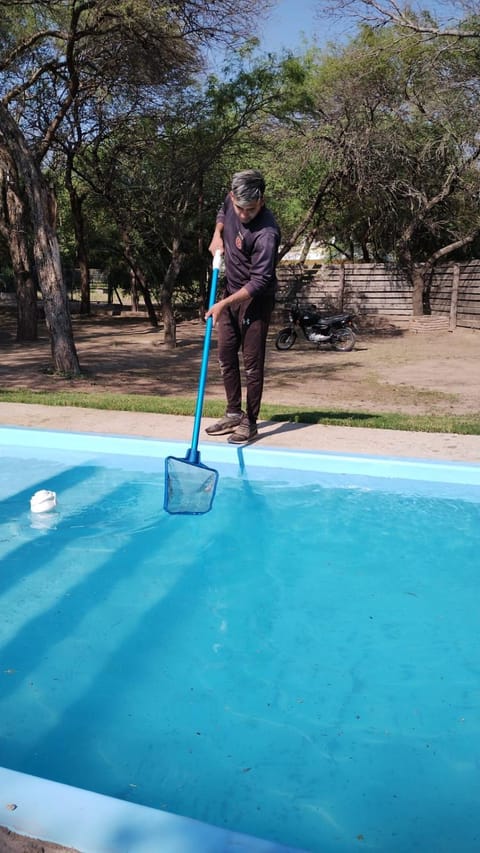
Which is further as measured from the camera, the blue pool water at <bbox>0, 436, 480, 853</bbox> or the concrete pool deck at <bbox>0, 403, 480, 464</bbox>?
the concrete pool deck at <bbox>0, 403, 480, 464</bbox>

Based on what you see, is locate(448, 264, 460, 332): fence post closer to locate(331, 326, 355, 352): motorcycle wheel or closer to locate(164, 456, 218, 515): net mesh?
locate(331, 326, 355, 352): motorcycle wheel

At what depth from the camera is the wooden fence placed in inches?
768

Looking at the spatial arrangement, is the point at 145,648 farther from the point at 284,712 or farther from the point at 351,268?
the point at 351,268

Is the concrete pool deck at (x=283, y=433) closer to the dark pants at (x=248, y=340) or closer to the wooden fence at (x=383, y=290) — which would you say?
the dark pants at (x=248, y=340)

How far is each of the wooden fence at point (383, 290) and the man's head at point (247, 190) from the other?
1500 cm

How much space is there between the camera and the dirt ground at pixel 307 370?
9.28 m

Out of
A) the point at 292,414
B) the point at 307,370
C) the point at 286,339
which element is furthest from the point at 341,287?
the point at 292,414

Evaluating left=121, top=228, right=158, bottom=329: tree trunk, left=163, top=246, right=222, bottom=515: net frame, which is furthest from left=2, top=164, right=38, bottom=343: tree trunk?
left=163, top=246, right=222, bottom=515: net frame

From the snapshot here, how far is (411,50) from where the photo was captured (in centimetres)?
1842

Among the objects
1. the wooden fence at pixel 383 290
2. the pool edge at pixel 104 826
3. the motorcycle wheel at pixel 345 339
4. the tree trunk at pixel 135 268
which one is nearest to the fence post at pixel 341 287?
the wooden fence at pixel 383 290

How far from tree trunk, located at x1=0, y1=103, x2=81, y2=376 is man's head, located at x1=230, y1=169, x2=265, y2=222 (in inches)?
221

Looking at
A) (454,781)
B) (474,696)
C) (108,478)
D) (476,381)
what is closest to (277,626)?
(474,696)

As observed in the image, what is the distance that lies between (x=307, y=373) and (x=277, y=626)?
890 cm

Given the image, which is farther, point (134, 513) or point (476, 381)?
point (476, 381)
